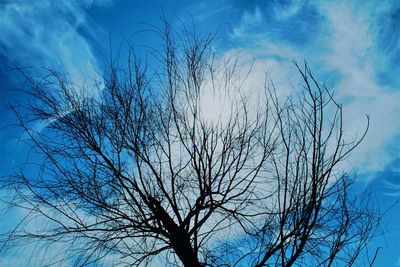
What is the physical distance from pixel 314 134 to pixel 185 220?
1.90m

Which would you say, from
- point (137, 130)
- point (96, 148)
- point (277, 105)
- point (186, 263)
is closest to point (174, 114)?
point (137, 130)

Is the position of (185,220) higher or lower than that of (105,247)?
lower

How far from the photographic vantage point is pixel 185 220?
357 centimetres

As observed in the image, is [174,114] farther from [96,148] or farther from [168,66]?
[96,148]

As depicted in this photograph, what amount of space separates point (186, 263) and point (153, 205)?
0.76m

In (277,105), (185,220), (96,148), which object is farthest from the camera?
(96,148)

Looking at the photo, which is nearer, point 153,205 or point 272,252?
point 272,252

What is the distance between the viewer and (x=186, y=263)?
10.8 feet

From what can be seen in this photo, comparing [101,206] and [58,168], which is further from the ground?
[58,168]

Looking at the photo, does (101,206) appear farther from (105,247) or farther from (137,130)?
(137,130)

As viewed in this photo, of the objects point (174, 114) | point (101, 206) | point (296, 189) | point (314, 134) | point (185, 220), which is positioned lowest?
point (296, 189)

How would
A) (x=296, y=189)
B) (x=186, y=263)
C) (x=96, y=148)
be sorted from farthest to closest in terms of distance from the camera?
1. (x=96, y=148)
2. (x=186, y=263)
3. (x=296, y=189)

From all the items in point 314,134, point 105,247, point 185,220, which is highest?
point 105,247

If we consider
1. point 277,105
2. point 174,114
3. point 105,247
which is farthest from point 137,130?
point 277,105
